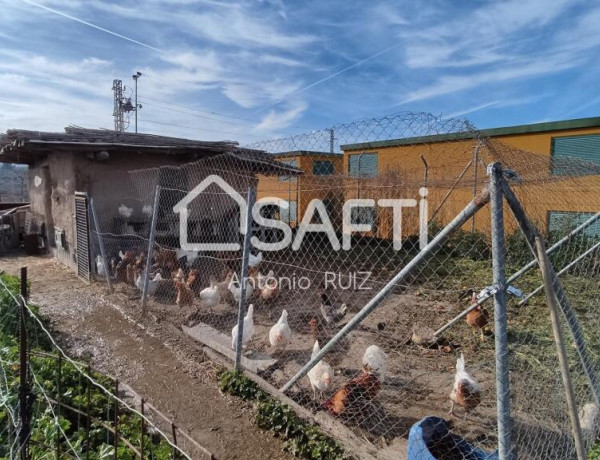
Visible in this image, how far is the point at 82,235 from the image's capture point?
7.77m

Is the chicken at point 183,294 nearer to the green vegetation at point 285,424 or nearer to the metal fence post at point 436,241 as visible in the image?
the green vegetation at point 285,424

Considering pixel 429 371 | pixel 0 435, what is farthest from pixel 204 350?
pixel 429 371

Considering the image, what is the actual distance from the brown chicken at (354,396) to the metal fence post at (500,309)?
4.52 ft

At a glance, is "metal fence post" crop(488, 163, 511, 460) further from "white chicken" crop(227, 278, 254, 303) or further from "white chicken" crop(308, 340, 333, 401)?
"white chicken" crop(227, 278, 254, 303)

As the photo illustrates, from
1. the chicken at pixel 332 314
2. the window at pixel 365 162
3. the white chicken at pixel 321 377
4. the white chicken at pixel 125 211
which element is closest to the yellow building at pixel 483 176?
the window at pixel 365 162

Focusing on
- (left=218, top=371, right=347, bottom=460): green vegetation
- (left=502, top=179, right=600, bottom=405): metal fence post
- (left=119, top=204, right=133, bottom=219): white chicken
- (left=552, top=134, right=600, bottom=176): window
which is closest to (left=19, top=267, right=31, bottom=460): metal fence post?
(left=218, top=371, right=347, bottom=460): green vegetation

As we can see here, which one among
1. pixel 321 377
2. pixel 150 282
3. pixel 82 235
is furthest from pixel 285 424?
pixel 82 235

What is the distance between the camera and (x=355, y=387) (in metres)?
3.10

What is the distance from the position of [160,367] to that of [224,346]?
0.72 meters

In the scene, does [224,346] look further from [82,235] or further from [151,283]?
[82,235]

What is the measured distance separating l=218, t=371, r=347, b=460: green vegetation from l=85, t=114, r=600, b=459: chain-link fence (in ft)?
0.74

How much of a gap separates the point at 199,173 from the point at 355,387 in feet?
24.6

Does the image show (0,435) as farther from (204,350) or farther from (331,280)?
(331,280)

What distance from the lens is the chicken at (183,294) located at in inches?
232
